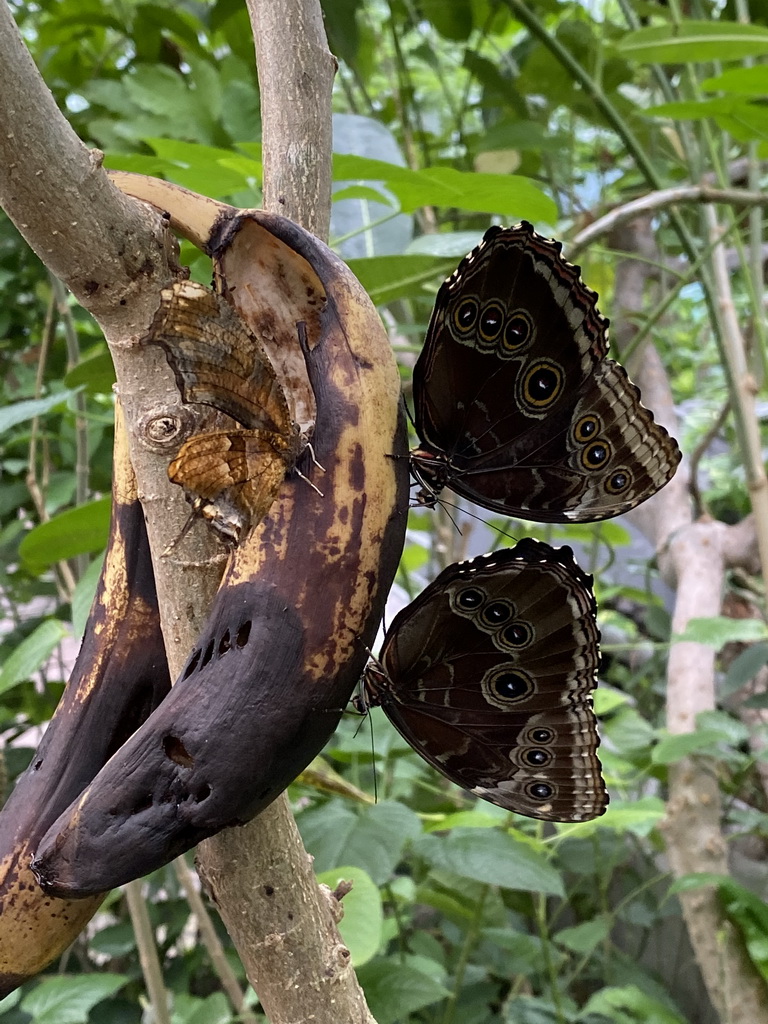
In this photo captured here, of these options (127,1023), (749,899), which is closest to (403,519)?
(749,899)

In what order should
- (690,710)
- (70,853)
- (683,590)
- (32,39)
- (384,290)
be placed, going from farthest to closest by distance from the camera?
(32,39) < (683,590) < (690,710) < (384,290) < (70,853)

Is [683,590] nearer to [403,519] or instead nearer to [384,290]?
[384,290]

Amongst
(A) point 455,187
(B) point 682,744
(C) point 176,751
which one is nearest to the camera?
(C) point 176,751

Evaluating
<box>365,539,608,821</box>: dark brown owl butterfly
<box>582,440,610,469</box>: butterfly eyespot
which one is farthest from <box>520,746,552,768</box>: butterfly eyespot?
<box>582,440,610,469</box>: butterfly eyespot

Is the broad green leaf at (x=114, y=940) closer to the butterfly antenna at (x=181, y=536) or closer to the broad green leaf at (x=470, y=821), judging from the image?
the broad green leaf at (x=470, y=821)

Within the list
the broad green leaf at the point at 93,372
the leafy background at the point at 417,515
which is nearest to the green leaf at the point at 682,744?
the leafy background at the point at 417,515

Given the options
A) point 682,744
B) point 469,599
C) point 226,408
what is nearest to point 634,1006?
point 682,744

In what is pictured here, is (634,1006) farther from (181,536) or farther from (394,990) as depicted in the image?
(181,536)

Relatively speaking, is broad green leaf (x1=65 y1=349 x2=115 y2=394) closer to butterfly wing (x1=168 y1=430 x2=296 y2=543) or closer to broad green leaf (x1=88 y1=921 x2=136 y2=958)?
butterfly wing (x1=168 y1=430 x2=296 y2=543)
